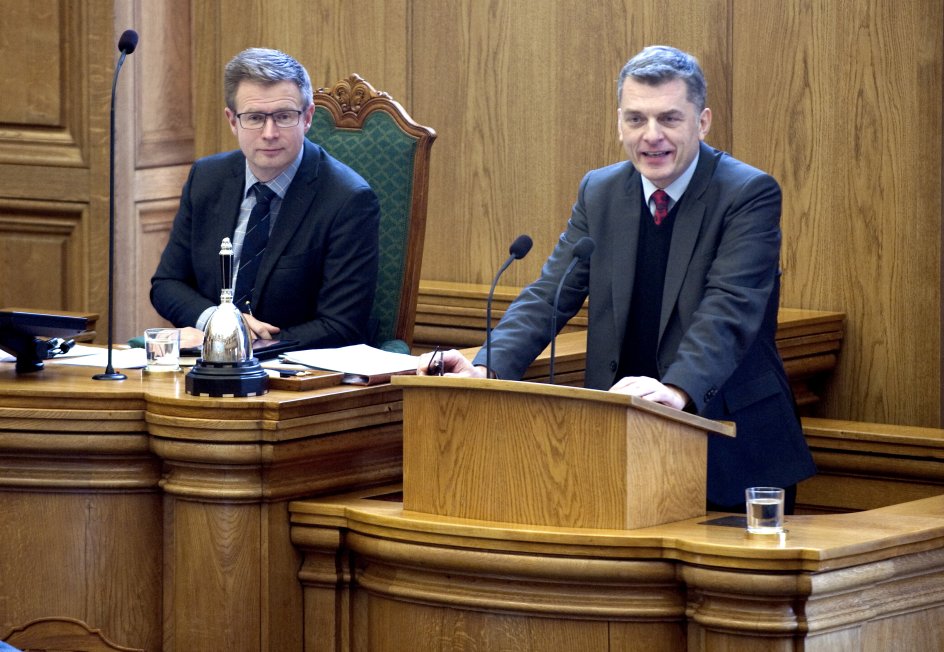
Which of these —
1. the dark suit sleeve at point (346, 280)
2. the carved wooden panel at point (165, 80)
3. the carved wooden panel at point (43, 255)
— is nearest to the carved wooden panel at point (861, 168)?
the dark suit sleeve at point (346, 280)

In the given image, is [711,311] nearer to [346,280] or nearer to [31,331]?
[346,280]

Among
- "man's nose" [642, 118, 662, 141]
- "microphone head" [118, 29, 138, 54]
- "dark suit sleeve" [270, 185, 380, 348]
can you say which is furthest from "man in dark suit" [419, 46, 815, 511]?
"microphone head" [118, 29, 138, 54]

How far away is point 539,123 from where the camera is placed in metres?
5.08

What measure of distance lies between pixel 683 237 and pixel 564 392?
66 centimetres

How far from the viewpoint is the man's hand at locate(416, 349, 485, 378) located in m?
3.21

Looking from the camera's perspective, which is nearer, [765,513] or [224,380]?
[765,513]

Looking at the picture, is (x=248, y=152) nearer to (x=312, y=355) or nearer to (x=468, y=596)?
(x=312, y=355)

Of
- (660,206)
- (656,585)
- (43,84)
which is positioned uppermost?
(43,84)

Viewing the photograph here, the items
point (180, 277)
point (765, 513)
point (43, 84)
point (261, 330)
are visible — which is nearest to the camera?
point (765, 513)

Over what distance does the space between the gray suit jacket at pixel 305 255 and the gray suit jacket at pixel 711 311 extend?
23.7 inches

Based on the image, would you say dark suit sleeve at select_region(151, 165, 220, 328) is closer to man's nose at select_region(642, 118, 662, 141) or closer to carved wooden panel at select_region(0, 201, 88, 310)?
man's nose at select_region(642, 118, 662, 141)

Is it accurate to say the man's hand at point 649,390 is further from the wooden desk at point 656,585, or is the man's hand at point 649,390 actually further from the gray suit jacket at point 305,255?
the gray suit jacket at point 305,255

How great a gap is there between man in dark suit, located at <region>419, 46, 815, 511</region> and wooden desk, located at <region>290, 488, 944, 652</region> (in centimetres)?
35

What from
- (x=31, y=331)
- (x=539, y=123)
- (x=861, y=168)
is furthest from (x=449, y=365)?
(x=539, y=123)
